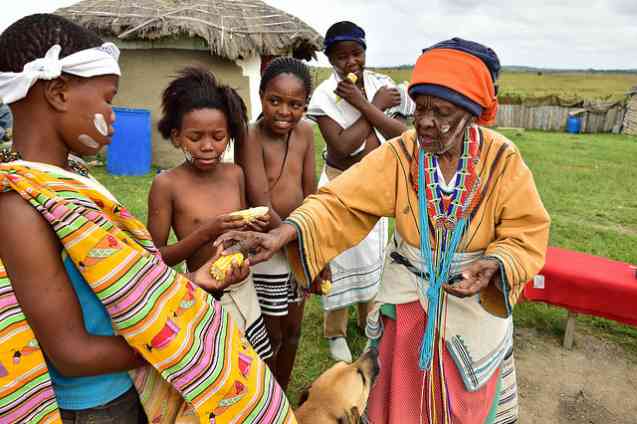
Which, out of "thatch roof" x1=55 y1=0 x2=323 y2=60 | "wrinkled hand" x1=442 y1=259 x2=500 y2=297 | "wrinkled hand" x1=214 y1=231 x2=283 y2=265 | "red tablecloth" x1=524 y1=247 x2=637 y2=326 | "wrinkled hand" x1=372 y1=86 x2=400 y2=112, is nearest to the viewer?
"wrinkled hand" x1=442 y1=259 x2=500 y2=297

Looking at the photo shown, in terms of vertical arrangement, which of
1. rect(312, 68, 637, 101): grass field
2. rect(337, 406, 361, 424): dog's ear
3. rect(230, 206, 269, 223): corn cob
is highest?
rect(230, 206, 269, 223): corn cob

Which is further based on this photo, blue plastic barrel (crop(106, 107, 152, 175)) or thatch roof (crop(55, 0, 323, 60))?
blue plastic barrel (crop(106, 107, 152, 175))

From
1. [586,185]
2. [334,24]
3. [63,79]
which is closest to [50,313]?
[63,79]

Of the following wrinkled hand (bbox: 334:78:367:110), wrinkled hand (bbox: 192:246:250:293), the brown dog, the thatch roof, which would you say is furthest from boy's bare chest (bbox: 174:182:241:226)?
the thatch roof

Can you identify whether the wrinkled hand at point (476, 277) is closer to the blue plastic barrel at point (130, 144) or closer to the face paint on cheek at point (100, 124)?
the face paint on cheek at point (100, 124)

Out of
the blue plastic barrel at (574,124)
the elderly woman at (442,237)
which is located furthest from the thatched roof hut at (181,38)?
the blue plastic barrel at (574,124)

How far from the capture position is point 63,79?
4.88 ft

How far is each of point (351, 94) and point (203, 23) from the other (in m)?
7.53

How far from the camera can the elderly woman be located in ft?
7.14

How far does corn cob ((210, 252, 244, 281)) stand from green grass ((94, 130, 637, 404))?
84.1 inches

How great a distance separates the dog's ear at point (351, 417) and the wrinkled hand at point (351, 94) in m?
2.17

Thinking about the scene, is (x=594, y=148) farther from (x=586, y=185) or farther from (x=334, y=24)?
(x=334, y=24)

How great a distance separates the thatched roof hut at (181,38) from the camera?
10125 mm

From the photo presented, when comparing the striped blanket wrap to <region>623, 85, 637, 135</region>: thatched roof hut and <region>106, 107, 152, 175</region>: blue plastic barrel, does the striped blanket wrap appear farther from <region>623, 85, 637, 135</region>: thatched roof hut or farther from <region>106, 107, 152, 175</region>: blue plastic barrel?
<region>623, 85, 637, 135</region>: thatched roof hut
